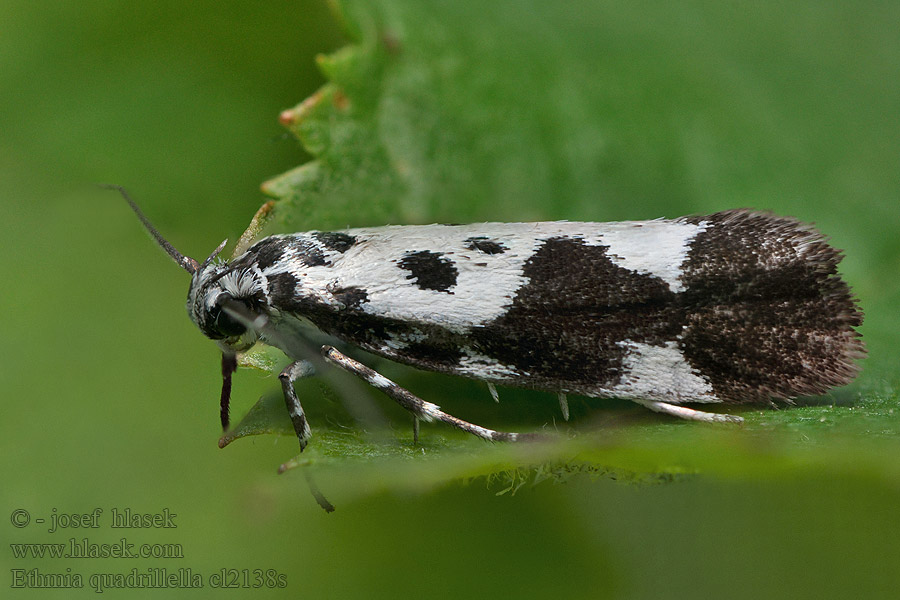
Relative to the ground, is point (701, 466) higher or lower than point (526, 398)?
higher

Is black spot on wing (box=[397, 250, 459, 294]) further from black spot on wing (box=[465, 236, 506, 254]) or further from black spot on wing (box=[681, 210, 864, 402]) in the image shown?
black spot on wing (box=[681, 210, 864, 402])

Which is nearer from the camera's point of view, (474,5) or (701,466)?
(701,466)

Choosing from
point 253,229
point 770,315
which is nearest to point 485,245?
point 770,315

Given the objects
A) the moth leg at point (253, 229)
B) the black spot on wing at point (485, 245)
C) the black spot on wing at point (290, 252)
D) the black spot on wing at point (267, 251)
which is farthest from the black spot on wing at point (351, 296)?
the moth leg at point (253, 229)

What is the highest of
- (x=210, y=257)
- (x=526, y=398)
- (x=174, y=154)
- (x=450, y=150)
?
(x=450, y=150)

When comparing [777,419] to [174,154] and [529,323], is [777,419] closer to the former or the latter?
[529,323]

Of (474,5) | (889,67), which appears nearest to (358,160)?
(474,5)
